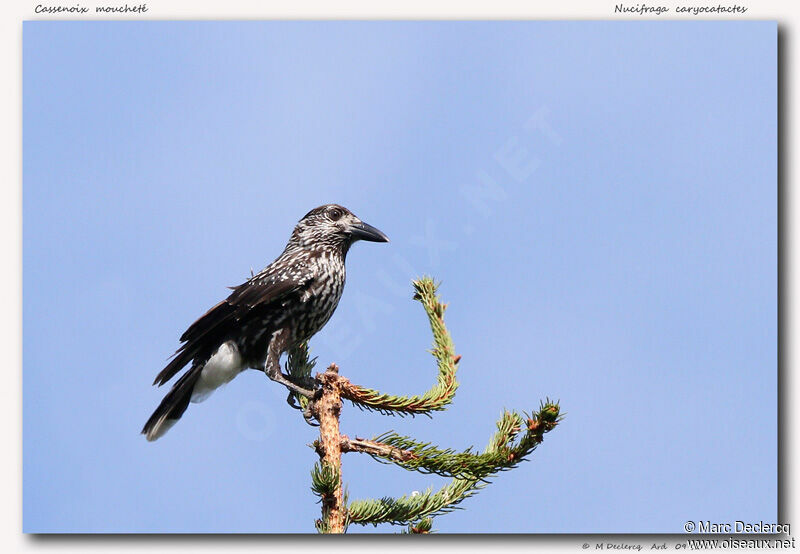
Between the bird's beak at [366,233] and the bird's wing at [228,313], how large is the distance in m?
0.69

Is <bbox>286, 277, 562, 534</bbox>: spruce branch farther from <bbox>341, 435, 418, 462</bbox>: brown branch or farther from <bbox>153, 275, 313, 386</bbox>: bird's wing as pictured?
<bbox>153, 275, 313, 386</bbox>: bird's wing

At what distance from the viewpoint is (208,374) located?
593 cm

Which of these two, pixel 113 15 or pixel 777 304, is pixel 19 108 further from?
pixel 777 304

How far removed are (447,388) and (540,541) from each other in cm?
102

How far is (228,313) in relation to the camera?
5816mm

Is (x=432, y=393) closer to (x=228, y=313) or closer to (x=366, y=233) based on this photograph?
(x=228, y=313)

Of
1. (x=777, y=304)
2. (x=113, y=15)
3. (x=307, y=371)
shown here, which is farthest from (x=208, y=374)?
(x=777, y=304)

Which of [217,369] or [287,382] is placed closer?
[287,382]

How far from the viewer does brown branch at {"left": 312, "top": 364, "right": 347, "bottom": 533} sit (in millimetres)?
4035

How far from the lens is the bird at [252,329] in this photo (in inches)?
228

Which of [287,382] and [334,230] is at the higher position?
[334,230]

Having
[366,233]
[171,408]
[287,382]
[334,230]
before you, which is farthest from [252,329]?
[366,233]

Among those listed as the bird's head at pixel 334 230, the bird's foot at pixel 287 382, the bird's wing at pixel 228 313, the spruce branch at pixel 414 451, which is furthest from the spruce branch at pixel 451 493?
the bird's head at pixel 334 230

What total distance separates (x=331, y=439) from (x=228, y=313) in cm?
186
